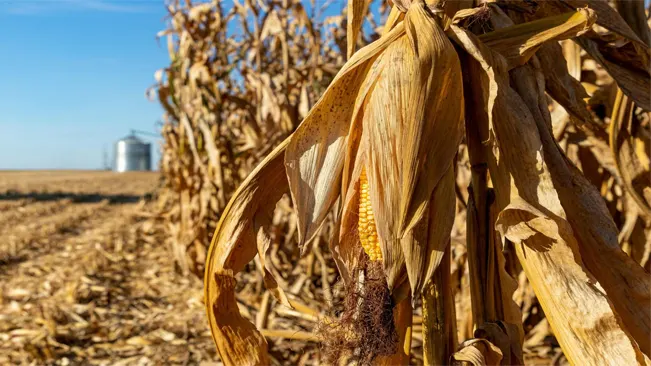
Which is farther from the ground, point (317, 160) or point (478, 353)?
point (317, 160)

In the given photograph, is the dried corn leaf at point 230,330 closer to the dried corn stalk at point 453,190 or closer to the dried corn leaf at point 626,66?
the dried corn stalk at point 453,190

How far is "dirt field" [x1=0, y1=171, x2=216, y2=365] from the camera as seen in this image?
3.35 meters

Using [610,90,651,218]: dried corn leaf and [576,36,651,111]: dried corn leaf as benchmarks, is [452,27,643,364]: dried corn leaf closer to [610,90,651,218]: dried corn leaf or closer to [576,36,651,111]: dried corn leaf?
[576,36,651,111]: dried corn leaf

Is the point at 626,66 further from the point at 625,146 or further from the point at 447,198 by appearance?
the point at 447,198

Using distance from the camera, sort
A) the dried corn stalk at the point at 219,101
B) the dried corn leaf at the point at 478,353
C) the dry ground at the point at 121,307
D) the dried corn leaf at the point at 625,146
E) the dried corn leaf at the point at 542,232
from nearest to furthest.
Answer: the dried corn leaf at the point at 542,232 → the dried corn leaf at the point at 478,353 → the dried corn leaf at the point at 625,146 → the dry ground at the point at 121,307 → the dried corn stalk at the point at 219,101

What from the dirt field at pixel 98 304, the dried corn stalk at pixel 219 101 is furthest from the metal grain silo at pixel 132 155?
the dried corn stalk at pixel 219 101

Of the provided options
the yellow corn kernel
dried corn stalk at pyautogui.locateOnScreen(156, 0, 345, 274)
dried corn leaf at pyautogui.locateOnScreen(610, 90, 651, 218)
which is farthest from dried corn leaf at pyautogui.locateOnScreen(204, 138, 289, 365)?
dried corn stalk at pyautogui.locateOnScreen(156, 0, 345, 274)

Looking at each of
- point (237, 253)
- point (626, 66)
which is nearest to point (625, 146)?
point (626, 66)

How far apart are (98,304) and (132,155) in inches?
1947

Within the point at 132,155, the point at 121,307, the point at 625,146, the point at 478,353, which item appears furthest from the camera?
the point at 132,155

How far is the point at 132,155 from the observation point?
169 ft

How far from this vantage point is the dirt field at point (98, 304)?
335 cm

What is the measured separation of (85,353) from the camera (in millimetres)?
3350

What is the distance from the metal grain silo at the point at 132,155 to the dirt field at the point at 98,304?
4549 cm
